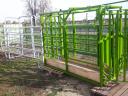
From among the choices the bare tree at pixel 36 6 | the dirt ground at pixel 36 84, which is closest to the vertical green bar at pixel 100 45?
the dirt ground at pixel 36 84

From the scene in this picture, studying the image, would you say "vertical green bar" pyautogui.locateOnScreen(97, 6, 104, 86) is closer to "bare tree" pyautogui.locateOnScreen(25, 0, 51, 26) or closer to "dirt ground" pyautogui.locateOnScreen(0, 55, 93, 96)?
"dirt ground" pyautogui.locateOnScreen(0, 55, 93, 96)

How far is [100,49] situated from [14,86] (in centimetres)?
288

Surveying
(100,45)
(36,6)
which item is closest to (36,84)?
(100,45)

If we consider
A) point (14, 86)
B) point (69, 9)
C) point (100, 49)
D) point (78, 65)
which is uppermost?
point (69, 9)

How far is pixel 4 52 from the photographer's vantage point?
11234mm

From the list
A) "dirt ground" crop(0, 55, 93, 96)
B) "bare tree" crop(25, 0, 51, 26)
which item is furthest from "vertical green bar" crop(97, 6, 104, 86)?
"bare tree" crop(25, 0, 51, 26)

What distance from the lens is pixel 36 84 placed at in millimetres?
6266

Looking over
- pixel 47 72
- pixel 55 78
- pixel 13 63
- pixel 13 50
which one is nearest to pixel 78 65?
pixel 55 78

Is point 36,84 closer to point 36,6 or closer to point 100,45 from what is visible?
point 100,45

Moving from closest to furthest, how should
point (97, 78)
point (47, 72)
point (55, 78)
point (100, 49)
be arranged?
1. point (100, 49)
2. point (97, 78)
3. point (55, 78)
4. point (47, 72)

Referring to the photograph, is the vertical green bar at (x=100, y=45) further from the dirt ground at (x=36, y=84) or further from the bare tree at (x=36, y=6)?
the bare tree at (x=36, y=6)

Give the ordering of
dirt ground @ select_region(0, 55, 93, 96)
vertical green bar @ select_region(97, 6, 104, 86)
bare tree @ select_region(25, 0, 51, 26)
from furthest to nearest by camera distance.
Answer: bare tree @ select_region(25, 0, 51, 26) → dirt ground @ select_region(0, 55, 93, 96) → vertical green bar @ select_region(97, 6, 104, 86)

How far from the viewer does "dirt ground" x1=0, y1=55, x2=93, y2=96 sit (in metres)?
5.59

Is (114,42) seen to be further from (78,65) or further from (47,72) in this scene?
(47,72)
